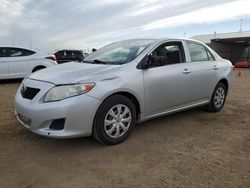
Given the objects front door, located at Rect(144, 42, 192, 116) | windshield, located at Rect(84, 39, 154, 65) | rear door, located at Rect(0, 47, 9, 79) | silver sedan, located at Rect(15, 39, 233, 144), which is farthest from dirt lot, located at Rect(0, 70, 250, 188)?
rear door, located at Rect(0, 47, 9, 79)

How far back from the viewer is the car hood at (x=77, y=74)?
11.5 ft

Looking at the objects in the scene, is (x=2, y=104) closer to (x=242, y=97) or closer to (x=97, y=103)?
(x=97, y=103)

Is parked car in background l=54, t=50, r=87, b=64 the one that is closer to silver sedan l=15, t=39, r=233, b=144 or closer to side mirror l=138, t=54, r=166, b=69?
silver sedan l=15, t=39, r=233, b=144

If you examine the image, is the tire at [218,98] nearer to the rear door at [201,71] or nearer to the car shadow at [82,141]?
the rear door at [201,71]

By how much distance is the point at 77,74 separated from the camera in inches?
143

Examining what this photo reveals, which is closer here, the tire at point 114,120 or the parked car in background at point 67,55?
the tire at point 114,120

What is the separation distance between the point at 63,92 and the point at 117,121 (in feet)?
2.84

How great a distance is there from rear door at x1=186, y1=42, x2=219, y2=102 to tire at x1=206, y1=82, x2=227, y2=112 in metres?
0.20

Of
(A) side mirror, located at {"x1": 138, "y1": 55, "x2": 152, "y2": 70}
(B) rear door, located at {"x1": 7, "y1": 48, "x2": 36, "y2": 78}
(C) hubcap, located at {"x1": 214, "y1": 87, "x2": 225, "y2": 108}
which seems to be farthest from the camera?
(B) rear door, located at {"x1": 7, "y1": 48, "x2": 36, "y2": 78}

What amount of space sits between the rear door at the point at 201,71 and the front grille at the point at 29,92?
271cm

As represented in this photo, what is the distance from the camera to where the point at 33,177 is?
117 inches

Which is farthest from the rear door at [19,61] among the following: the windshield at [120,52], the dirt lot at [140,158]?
the windshield at [120,52]

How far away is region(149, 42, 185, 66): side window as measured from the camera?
170 inches

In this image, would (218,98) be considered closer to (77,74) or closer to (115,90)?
(115,90)
